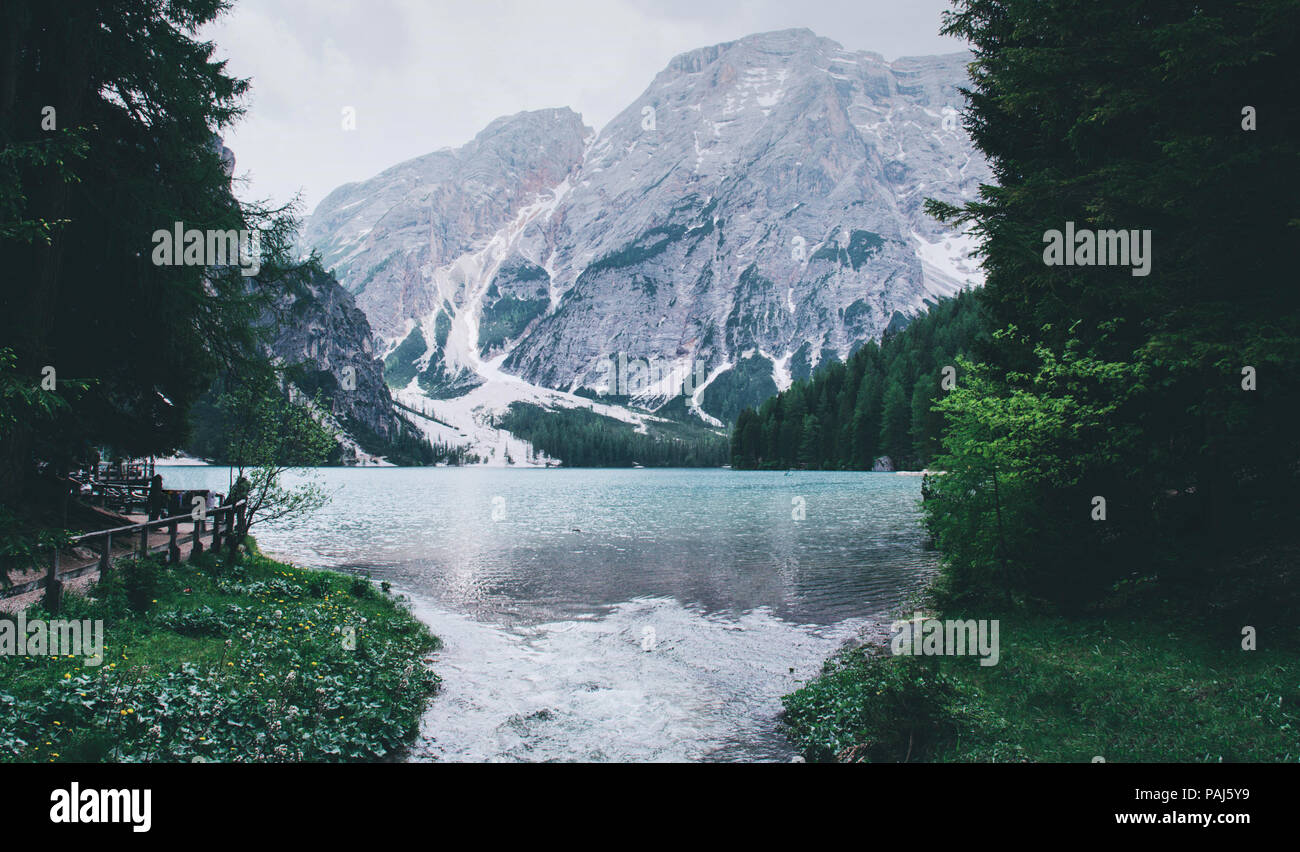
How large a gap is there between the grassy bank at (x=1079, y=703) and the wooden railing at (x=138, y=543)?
15756mm

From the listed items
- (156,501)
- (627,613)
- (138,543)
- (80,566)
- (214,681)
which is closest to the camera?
(214,681)

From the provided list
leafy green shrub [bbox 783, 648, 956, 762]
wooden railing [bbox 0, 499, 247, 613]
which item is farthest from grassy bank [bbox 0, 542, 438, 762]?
leafy green shrub [bbox 783, 648, 956, 762]

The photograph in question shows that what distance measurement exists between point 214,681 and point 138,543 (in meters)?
12.7

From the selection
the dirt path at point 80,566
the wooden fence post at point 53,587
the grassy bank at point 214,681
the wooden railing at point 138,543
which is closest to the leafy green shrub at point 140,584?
the grassy bank at point 214,681

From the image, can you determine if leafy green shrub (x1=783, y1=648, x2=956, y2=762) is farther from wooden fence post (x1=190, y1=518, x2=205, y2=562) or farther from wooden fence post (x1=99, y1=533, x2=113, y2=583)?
wooden fence post (x1=190, y1=518, x2=205, y2=562)

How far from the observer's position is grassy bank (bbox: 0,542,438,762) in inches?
360

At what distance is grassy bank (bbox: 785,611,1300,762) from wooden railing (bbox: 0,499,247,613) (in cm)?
1576

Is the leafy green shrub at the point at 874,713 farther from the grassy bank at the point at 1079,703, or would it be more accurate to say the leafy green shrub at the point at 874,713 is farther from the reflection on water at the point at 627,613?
the reflection on water at the point at 627,613

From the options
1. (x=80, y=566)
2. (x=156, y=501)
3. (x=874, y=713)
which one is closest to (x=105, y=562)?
(x=80, y=566)

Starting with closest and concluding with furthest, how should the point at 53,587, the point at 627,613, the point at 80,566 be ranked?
the point at 53,587 → the point at 80,566 → the point at 627,613

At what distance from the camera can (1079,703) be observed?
10.7 m

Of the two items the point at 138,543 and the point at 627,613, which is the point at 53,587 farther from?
the point at 627,613

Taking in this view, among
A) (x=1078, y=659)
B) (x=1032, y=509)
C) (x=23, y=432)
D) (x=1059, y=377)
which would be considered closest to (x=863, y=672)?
(x=1078, y=659)
